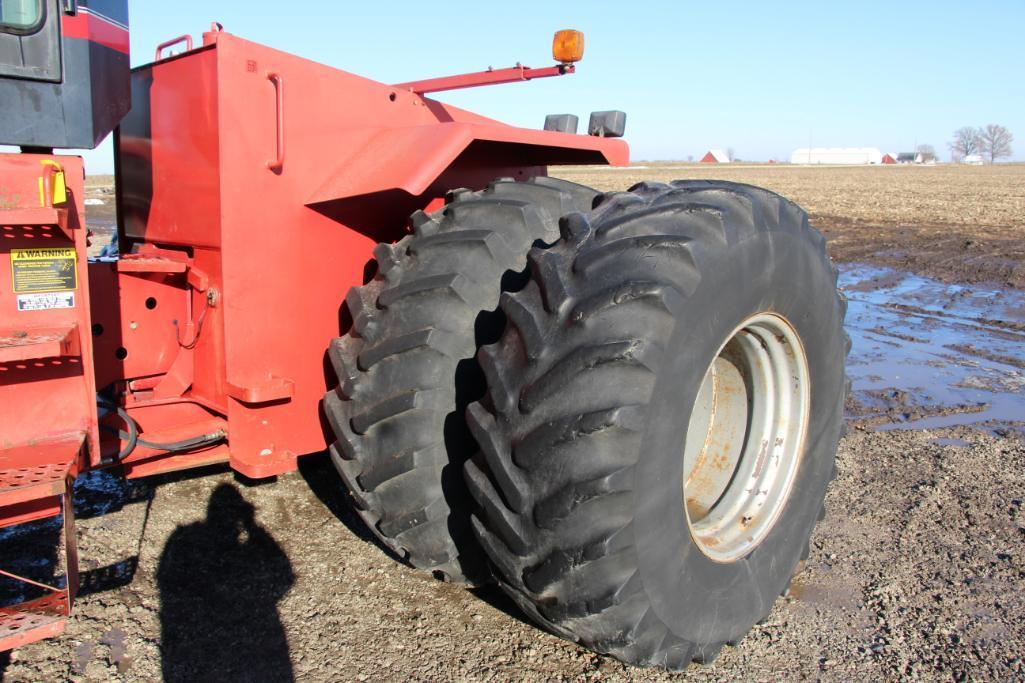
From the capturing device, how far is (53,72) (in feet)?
7.36

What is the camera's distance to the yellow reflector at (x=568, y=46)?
3.26 meters

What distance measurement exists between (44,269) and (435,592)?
164cm

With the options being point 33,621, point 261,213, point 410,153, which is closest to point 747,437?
point 410,153

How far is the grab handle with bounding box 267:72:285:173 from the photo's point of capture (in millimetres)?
2734

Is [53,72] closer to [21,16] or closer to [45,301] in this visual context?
[21,16]

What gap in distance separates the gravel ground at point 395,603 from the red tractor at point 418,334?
0.93 feet

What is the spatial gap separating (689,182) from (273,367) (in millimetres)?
1528

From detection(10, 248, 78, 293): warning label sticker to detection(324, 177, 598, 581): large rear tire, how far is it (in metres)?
0.78

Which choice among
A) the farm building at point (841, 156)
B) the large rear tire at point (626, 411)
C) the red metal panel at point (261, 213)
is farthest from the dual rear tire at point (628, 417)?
the farm building at point (841, 156)

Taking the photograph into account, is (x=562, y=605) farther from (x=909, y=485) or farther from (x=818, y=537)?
(x=909, y=485)

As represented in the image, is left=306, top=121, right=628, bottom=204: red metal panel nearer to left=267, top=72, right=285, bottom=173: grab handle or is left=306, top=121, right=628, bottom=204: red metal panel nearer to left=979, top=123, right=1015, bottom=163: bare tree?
left=267, top=72, right=285, bottom=173: grab handle

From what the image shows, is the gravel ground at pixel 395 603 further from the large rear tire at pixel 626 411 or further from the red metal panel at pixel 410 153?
the red metal panel at pixel 410 153

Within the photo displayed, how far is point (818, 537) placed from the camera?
3.53m

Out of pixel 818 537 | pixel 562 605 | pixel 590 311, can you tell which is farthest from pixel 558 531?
pixel 818 537
